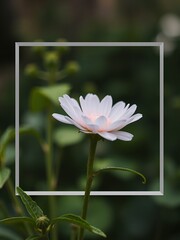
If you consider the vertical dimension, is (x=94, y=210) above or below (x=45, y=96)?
below

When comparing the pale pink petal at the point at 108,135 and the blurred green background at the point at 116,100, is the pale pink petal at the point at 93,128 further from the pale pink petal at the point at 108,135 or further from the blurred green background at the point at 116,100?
the blurred green background at the point at 116,100

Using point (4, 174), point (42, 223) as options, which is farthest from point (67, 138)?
point (42, 223)

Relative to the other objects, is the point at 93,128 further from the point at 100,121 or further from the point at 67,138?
the point at 67,138

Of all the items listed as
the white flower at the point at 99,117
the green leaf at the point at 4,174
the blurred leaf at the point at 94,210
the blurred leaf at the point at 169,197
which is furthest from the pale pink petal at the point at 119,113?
the blurred leaf at the point at 94,210

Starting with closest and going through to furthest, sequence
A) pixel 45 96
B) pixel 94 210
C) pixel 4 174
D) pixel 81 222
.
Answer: pixel 81 222 < pixel 4 174 < pixel 45 96 < pixel 94 210

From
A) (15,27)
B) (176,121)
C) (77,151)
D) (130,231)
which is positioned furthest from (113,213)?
(15,27)

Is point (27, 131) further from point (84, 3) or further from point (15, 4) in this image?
point (84, 3)
